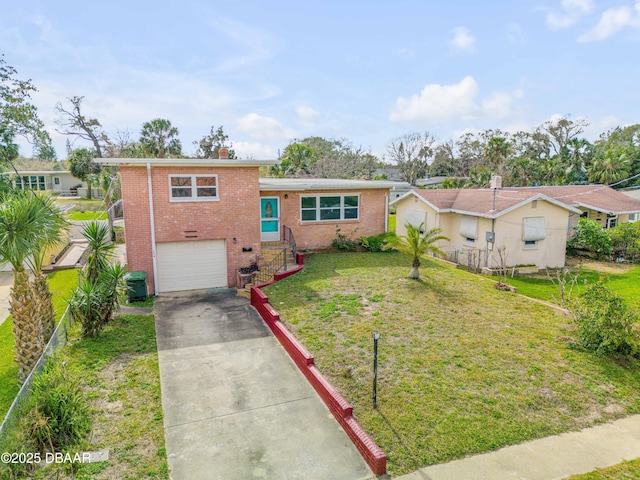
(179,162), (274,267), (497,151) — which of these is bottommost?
(274,267)

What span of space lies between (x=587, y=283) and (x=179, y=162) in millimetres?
14547

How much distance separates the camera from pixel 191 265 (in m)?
15.2

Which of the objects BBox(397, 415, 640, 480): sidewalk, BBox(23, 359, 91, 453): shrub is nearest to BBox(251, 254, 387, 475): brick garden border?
BBox(397, 415, 640, 480): sidewalk

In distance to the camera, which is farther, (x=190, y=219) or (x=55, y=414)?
(x=190, y=219)

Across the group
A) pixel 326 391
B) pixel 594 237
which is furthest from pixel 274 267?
pixel 594 237

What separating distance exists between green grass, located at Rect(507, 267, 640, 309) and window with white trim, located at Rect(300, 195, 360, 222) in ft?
25.6

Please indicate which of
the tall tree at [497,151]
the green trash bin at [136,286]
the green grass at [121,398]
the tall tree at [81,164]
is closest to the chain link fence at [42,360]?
the green grass at [121,398]

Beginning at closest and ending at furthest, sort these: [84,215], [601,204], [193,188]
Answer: [193,188]
[601,204]
[84,215]

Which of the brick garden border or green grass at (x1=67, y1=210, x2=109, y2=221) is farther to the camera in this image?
green grass at (x1=67, y1=210, x2=109, y2=221)

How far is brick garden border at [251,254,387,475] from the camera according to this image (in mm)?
6016

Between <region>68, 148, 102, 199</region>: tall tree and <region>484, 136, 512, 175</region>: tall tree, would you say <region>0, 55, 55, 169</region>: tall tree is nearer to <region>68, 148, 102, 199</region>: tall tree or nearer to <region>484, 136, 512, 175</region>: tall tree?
<region>68, 148, 102, 199</region>: tall tree

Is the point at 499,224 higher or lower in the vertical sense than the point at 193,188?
lower

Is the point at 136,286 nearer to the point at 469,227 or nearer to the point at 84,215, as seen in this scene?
the point at 469,227

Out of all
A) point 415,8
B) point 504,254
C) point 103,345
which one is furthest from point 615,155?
point 103,345
